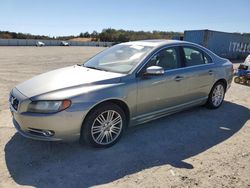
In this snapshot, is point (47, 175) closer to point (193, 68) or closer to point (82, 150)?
point (82, 150)

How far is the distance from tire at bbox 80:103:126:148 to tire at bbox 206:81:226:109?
2704 mm

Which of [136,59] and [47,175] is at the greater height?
[136,59]

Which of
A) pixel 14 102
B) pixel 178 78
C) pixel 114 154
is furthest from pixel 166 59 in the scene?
pixel 14 102

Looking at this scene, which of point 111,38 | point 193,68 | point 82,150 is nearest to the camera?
point 82,150

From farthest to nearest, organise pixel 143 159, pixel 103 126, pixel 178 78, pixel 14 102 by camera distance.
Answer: pixel 178 78 < pixel 103 126 < pixel 14 102 < pixel 143 159

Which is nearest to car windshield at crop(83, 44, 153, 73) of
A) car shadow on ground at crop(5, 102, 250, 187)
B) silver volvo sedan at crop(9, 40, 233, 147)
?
silver volvo sedan at crop(9, 40, 233, 147)

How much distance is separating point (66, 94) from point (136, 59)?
146 cm

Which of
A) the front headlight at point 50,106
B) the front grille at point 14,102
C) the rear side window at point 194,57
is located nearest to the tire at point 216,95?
the rear side window at point 194,57

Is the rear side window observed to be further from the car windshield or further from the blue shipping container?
the blue shipping container

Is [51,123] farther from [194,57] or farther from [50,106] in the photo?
[194,57]

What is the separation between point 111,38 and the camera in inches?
3302

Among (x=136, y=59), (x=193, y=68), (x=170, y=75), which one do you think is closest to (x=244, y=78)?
(x=193, y=68)

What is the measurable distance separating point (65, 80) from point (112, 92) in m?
0.76

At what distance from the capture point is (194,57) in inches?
215
